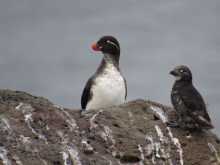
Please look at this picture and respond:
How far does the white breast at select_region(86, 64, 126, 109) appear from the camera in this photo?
11.2m

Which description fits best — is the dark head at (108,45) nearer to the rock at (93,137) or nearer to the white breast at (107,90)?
the white breast at (107,90)

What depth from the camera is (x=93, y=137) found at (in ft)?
26.2

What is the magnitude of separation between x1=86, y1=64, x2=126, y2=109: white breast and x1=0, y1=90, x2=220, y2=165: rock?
219cm

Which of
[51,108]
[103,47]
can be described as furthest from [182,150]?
[103,47]

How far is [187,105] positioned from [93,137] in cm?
180

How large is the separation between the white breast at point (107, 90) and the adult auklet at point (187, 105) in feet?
6.98

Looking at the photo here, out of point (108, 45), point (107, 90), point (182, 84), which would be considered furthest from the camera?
point (108, 45)

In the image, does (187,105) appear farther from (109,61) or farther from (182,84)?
(109,61)

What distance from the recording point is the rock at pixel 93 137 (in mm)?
7355

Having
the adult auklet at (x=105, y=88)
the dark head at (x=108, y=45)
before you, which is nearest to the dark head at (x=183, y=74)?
the adult auklet at (x=105, y=88)

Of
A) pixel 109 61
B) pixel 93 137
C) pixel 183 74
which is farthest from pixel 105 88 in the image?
pixel 93 137

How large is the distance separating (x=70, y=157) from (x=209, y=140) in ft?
8.43

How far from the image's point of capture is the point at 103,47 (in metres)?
12.2

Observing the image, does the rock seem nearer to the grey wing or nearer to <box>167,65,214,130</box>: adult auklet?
<box>167,65,214,130</box>: adult auklet
